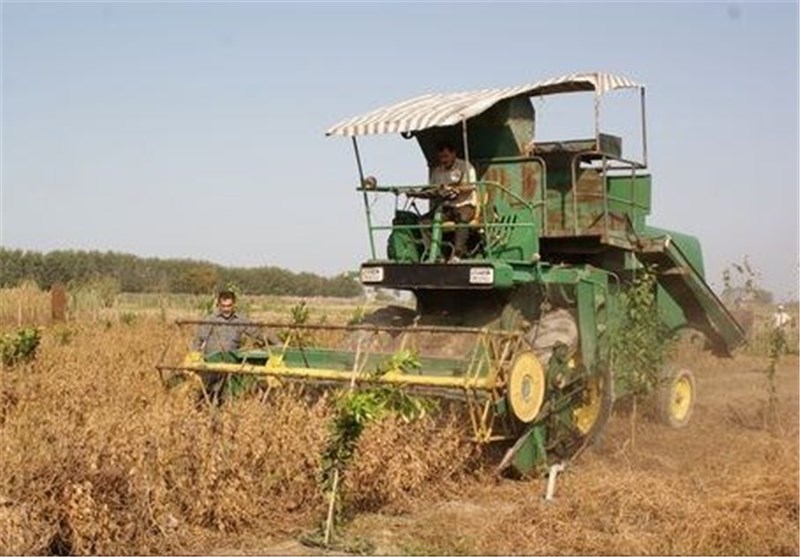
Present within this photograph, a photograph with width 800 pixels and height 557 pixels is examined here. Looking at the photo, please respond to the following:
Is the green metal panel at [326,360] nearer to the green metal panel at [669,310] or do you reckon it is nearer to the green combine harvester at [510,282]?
the green combine harvester at [510,282]

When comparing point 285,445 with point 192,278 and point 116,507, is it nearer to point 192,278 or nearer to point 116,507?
→ point 116,507

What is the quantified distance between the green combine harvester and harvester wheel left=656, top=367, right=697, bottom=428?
3cm

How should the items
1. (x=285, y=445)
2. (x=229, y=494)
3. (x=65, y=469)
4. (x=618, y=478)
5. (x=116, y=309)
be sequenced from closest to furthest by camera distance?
(x=65, y=469), (x=229, y=494), (x=285, y=445), (x=618, y=478), (x=116, y=309)

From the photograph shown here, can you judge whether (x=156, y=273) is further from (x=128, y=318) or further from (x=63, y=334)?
(x=63, y=334)

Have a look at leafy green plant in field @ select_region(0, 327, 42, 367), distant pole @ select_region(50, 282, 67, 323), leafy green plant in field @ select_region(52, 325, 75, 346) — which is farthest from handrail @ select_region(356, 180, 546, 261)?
distant pole @ select_region(50, 282, 67, 323)

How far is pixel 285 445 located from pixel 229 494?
0.69 meters

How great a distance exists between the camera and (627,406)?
10.8 metres

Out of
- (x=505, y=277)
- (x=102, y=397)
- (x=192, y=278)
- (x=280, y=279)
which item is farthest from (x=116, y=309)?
(x=280, y=279)

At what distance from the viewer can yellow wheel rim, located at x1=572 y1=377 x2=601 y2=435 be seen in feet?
30.0

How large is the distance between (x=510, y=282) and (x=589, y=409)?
5.23 feet

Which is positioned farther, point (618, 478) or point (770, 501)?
point (618, 478)

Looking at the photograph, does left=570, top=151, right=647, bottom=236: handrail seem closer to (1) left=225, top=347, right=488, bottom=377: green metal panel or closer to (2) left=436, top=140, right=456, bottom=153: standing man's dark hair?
(2) left=436, top=140, right=456, bottom=153: standing man's dark hair

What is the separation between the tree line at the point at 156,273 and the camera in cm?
4484

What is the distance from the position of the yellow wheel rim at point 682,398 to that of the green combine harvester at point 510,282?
132mm
